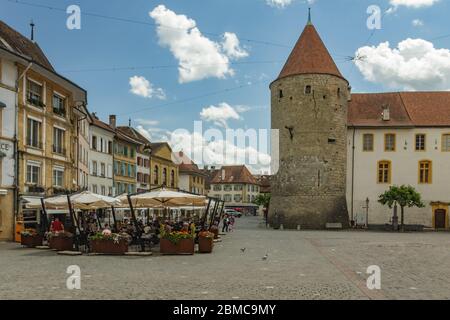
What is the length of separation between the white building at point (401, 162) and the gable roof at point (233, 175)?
62.3 meters

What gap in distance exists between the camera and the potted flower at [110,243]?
17.3 metres

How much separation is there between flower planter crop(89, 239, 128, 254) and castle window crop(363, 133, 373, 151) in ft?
111

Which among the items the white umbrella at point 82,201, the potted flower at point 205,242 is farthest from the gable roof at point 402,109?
the white umbrella at point 82,201

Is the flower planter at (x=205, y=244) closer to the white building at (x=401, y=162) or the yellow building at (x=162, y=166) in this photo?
the white building at (x=401, y=162)

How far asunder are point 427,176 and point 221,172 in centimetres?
6894

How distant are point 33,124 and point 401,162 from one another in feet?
108

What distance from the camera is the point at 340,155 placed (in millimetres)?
45625

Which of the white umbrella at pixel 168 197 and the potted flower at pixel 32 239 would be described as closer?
the white umbrella at pixel 168 197

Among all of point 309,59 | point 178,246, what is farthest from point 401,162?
point 178,246

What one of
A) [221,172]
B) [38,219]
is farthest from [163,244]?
[221,172]

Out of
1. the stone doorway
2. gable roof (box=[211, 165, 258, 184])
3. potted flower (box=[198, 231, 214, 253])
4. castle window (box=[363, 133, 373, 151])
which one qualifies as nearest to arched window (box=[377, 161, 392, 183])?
castle window (box=[363, 133, 373, 151])

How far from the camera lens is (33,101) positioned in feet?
87.0

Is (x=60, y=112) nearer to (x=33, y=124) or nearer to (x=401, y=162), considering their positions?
(x=33, y=124)
